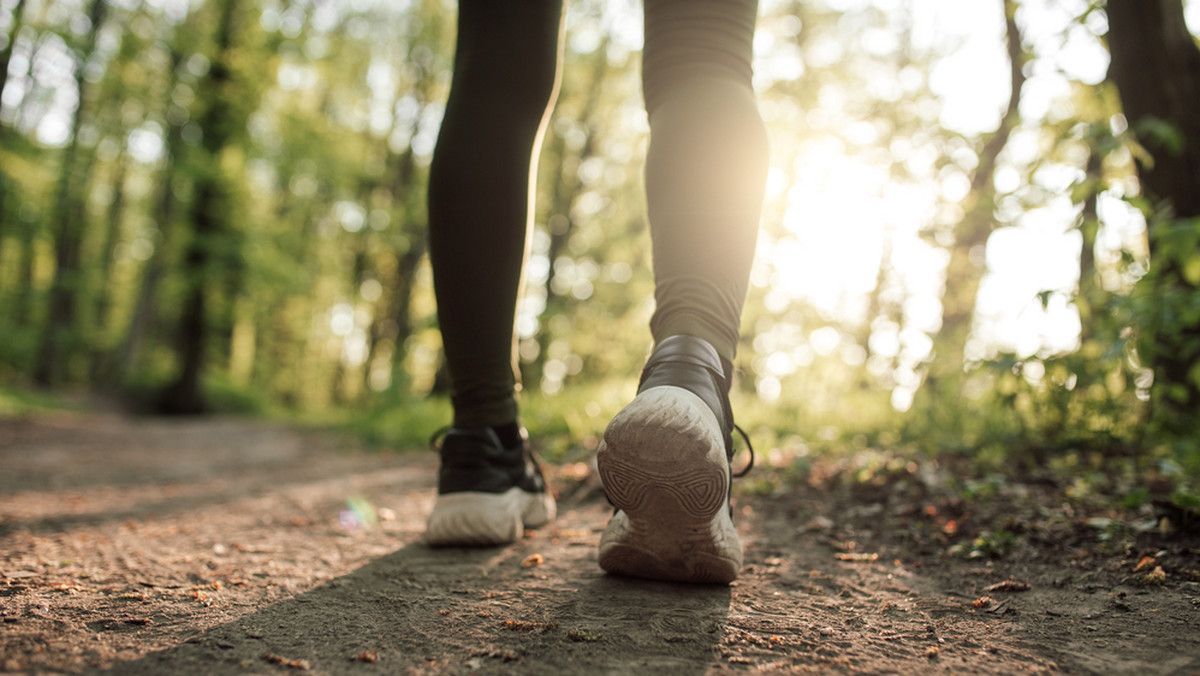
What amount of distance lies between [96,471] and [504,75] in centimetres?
333

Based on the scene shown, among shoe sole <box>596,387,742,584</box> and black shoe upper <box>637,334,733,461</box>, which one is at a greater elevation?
black shoe upper <box>637,334,733,461</box>

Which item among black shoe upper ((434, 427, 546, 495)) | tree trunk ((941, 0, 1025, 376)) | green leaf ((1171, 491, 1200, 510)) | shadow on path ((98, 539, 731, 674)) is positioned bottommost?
shadow on path ((98, 539, 731, 674))

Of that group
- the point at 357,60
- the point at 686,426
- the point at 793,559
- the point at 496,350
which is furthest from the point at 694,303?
the point at 357,60

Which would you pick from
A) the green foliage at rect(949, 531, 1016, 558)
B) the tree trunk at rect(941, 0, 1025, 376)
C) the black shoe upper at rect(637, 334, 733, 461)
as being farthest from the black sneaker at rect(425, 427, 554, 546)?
the tree trunk at rect(941, 0, 1025, 376)

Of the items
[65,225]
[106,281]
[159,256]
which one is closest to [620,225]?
[159,256]

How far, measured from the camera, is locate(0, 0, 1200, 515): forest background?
2559mm

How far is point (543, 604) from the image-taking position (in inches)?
42.0

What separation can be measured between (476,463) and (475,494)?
64 millimetres

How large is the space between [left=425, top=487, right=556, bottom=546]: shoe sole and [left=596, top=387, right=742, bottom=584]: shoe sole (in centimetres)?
38

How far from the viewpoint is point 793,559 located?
1438mm

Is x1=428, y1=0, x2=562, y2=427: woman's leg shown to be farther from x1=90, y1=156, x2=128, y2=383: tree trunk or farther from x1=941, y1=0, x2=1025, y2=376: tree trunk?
x1=90, y1=156, x2=128, y2=383: tree trunk

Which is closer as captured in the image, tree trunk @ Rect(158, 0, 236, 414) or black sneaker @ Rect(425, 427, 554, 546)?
black sneaker @ Rect(425, 427, 554, 546)

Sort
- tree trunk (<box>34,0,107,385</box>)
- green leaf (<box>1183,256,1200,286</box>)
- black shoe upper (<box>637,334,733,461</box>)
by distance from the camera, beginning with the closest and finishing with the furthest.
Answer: black shoe upper (<box>637,334,733,461</box>) < green leaf (<box>1183,256,1200,286</box>) < tree trunk (<box>34,0,107,385</box>)

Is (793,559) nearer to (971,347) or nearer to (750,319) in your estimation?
(971,347)
